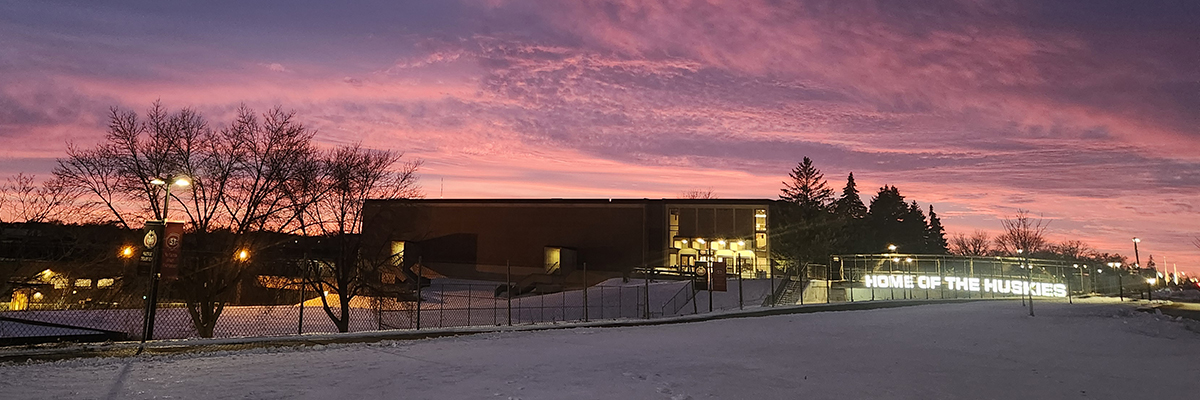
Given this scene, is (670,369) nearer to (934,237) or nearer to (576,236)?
(576,236)

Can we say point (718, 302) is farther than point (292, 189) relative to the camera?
Yes

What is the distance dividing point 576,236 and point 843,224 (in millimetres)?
35493

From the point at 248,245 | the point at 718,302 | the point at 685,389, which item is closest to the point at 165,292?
the point at 248,245

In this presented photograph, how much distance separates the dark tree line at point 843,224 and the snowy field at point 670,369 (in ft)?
182

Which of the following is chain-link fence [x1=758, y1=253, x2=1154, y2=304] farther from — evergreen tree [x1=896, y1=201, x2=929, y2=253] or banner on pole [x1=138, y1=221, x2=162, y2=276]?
evergreen tree [x1=896, y1=201, x2=929, y2=253]

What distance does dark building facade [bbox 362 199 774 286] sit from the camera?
6906 centimetres

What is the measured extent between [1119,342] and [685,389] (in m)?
13.0

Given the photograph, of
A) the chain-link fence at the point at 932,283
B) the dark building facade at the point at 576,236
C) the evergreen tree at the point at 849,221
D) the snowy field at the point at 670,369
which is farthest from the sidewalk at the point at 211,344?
the evergreen tree at the point at 849,221

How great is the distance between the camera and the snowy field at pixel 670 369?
915 centimetres

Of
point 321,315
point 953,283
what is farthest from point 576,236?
point 953,283

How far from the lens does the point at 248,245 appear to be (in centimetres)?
2784

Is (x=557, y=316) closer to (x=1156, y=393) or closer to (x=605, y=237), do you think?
(x=605, y=237)

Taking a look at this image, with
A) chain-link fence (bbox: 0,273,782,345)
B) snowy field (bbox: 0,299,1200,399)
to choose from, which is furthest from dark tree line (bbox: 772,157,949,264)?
snowy field (bbox: 0,299,1200,399)

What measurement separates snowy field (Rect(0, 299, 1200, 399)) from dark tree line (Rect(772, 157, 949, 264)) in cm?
5556
